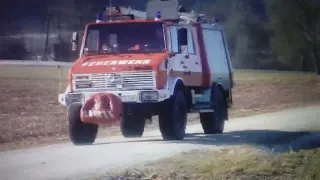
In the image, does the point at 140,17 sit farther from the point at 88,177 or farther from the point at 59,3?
the point at 59,3

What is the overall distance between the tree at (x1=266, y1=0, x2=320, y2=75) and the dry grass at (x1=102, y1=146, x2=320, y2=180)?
41.0 metres

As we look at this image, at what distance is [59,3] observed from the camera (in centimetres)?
4788

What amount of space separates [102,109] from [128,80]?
A: 961 mm

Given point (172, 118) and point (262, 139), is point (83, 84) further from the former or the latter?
point (262, 139)

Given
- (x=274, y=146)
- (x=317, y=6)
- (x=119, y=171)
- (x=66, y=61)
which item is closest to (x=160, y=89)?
(x=274, y=146)

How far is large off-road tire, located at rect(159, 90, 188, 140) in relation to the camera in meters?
18.8

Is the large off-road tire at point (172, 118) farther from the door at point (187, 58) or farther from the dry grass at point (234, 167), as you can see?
the dry grass at point (234, 167)

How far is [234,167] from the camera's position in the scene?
13.8 m

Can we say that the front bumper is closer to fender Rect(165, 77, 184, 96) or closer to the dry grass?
fender Rect(165, 77, 184, 96)

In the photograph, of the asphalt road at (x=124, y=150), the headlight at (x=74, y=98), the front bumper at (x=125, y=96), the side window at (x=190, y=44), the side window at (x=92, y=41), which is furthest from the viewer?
the side window at (x=190, y=44)

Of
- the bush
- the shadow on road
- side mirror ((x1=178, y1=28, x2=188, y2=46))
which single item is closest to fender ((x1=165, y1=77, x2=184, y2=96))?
side mirror ((x1=178, y1=28, x2=188, y2=46))

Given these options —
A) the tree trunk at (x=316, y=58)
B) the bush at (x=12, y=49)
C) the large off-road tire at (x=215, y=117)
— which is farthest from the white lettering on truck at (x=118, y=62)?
the tree trunk at (x=316, y=58)

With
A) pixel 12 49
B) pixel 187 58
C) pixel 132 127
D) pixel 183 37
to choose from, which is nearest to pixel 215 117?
pixel 132 127

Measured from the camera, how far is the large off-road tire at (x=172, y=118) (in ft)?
61.8
